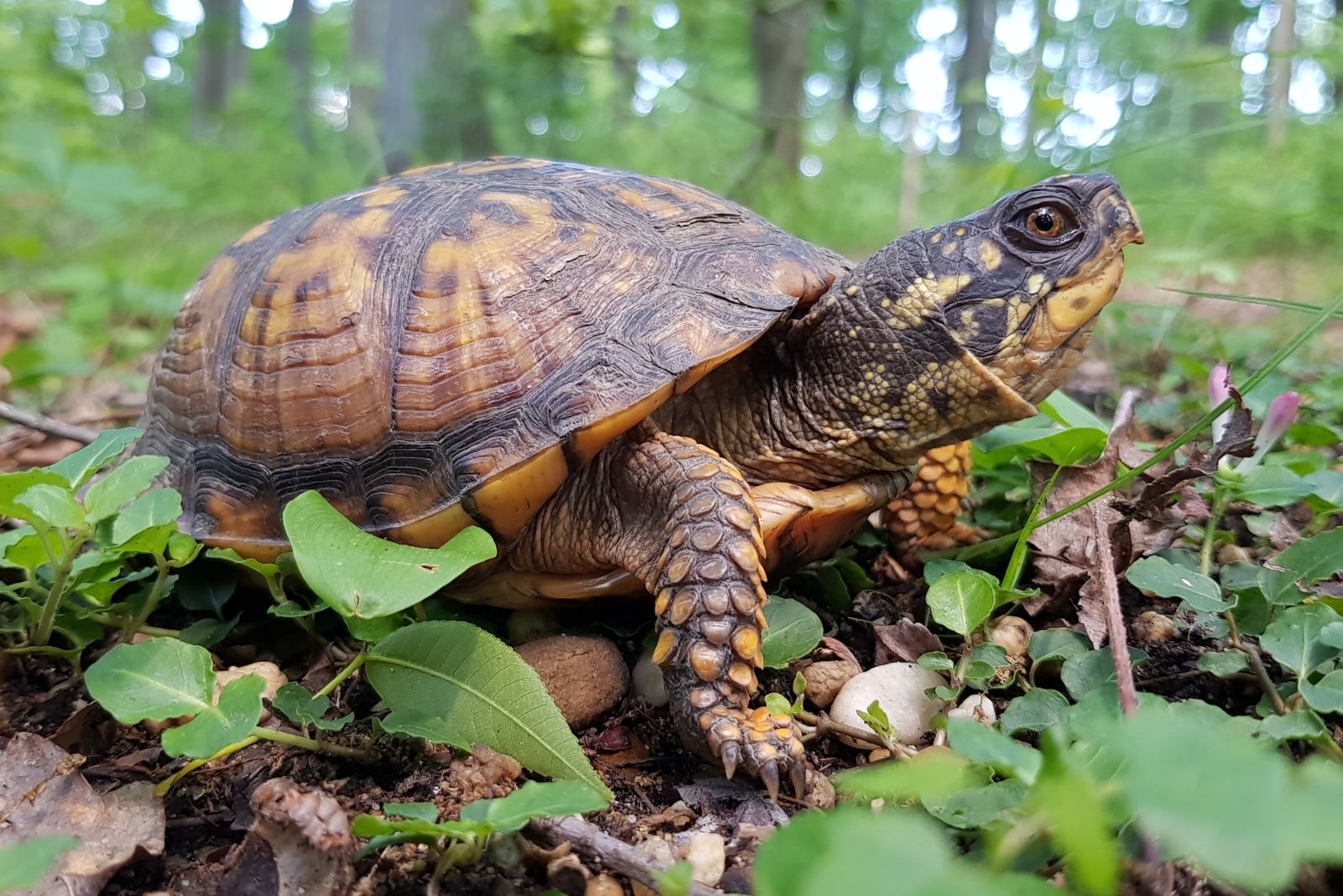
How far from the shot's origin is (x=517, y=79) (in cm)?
579

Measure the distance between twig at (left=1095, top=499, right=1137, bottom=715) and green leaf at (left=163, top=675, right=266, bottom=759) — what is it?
1173 mm

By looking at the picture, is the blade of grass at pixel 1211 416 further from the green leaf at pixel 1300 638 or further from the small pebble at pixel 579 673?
the small pebble at pixel 579 673

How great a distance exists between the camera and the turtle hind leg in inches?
77.7

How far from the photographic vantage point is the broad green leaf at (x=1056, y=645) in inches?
54.6

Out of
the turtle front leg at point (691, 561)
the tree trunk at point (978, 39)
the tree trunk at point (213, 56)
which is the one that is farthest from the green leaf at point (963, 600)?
the tree trunk at point (978, 39)

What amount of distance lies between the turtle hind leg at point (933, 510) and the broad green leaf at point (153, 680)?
149 centimetres

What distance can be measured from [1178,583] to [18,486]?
1889 millimetres

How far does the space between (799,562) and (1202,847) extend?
49.3 inches

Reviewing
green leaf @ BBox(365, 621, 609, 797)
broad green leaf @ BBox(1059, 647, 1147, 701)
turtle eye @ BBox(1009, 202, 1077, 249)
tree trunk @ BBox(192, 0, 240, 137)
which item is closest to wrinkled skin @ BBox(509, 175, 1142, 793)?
turtle eye @ BBox(1009, 202, 1077, 249)

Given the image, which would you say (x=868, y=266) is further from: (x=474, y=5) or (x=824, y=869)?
(x=474, y=5)

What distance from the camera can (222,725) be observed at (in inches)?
44.0

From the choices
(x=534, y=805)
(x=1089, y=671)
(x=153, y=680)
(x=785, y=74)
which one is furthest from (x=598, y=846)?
(x=785, y=74)

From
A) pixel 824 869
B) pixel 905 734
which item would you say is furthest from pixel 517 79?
pixel 824 869

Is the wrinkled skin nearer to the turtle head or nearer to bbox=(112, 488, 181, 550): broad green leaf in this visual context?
the turtle head
